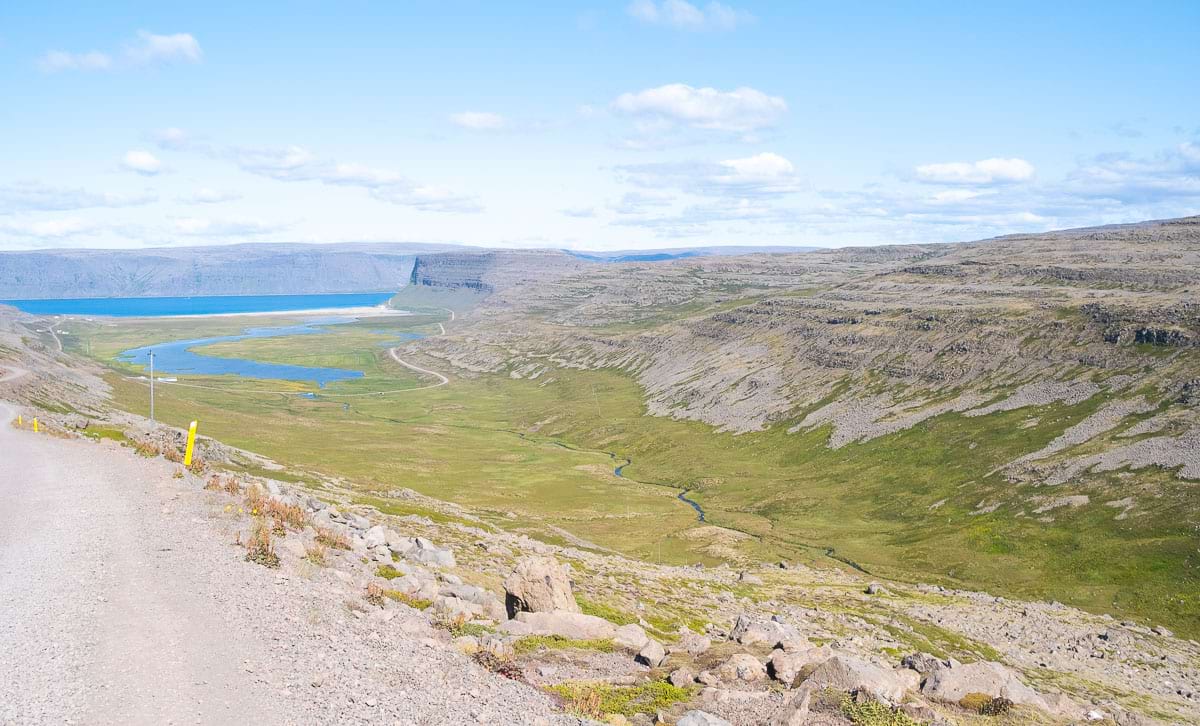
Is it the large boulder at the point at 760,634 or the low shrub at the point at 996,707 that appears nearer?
the low shrub at the point at 996,707

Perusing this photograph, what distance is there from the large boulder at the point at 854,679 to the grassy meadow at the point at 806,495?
68.3 metres

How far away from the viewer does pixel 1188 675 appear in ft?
205

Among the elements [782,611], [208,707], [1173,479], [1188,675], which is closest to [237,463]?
[782,611]

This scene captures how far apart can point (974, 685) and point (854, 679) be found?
196 inches

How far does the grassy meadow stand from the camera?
9412 centimetres

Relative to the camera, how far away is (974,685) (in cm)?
2730

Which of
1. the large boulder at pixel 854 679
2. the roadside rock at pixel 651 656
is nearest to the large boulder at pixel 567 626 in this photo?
the roadside rock at pixel 651 656

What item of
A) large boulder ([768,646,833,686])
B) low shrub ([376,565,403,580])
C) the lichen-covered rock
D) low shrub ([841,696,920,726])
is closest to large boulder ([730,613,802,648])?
large boulder ([768,646,833,686])

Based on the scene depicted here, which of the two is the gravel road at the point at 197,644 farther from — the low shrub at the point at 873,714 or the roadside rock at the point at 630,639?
the low shrub at the point at 873,714

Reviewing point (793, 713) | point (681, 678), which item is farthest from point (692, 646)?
point (793, 713)

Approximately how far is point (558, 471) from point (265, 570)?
419ft

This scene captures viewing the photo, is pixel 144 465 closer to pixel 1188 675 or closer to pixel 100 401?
pixel 1188 675

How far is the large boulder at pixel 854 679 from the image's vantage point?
25094 millimetres

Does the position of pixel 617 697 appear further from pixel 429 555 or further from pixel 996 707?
pixel 429 555
